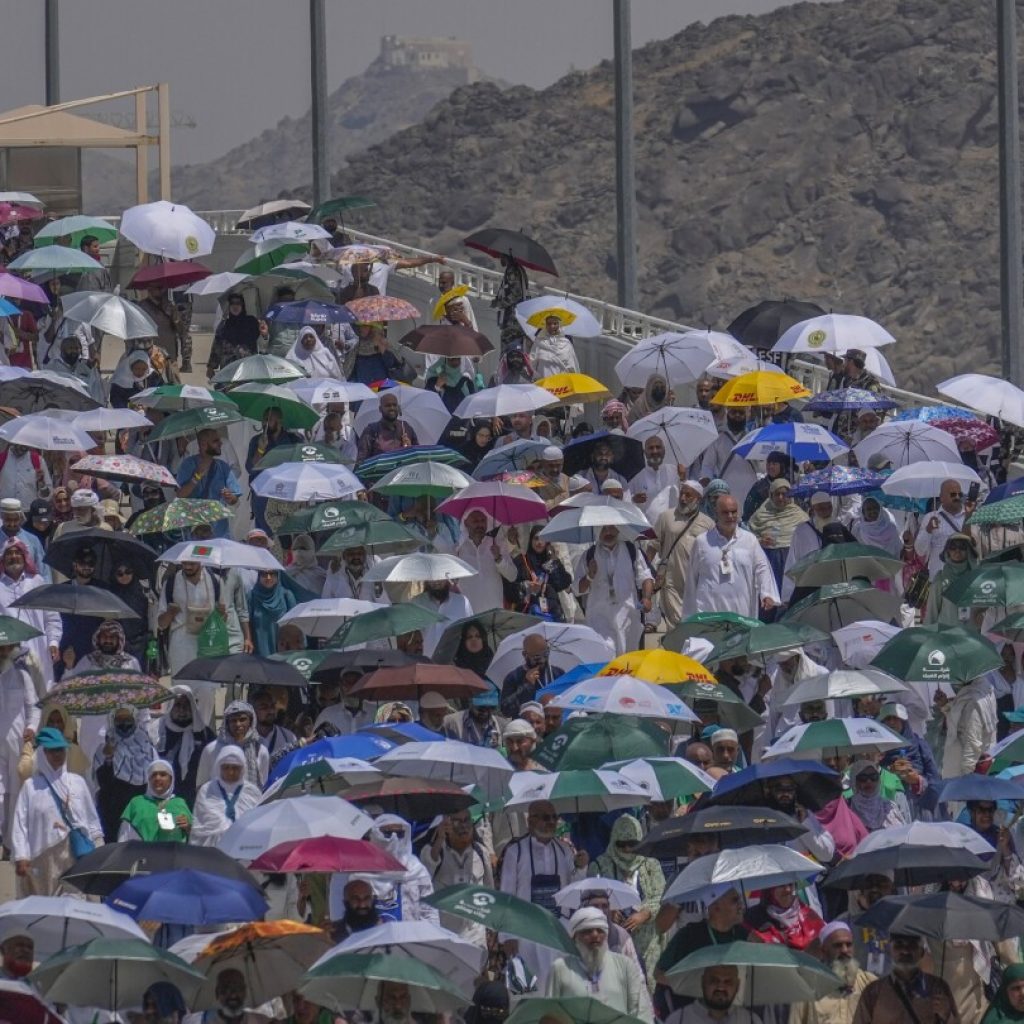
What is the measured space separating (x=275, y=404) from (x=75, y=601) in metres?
5.26

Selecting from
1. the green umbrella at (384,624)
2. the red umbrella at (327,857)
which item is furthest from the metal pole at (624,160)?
the red umbrella at (327,857)

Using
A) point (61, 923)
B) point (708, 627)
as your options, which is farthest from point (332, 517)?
point (61, 923)

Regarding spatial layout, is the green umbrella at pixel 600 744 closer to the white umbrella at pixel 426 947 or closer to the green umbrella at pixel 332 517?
the white umbrella at pixel 426 947

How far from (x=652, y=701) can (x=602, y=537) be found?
13.0 ft

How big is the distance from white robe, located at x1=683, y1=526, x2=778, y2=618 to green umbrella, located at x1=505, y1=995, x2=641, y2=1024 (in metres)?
8.05

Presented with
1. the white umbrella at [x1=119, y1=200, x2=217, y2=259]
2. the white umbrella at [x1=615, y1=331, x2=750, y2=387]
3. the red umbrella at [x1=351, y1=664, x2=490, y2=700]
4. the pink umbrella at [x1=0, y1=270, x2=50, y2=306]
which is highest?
the white umbrella at [x1=119, y1=200, x2=217, y2=259]

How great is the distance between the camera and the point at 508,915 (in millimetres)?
13688

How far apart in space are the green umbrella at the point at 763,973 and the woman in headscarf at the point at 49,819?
170 inches

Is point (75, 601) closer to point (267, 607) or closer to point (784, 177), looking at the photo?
point (267, 607)

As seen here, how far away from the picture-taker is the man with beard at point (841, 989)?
1401cm

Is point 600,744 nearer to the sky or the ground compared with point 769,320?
nearer to the ground

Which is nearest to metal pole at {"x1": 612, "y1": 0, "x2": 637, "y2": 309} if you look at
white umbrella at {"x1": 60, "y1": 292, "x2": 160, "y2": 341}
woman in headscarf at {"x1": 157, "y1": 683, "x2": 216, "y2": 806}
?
white umbrella at {"x1": 60, "y1": 292, "x2": 160, "y2": 341}

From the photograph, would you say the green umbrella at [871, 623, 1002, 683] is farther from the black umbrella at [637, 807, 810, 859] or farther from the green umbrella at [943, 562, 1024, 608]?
the black umbrella at [637, 807, 810, 859]

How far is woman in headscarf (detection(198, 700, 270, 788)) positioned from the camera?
668 inches
